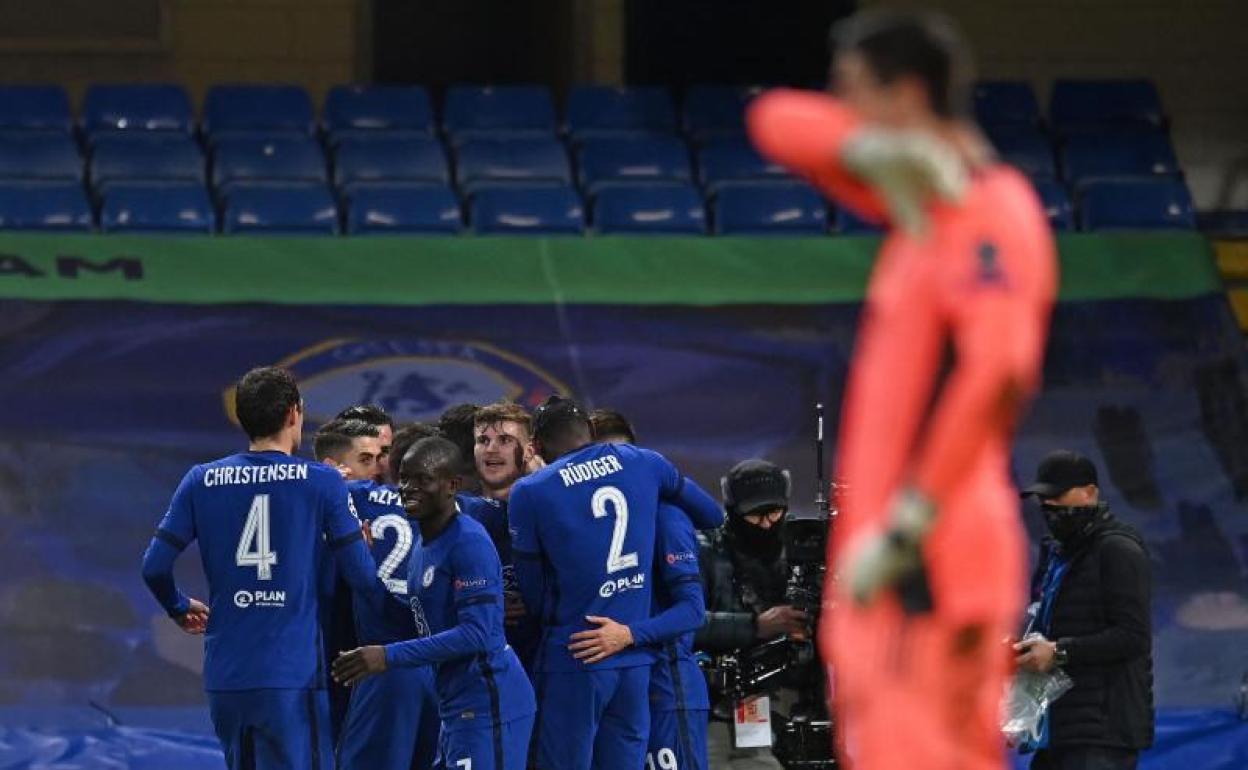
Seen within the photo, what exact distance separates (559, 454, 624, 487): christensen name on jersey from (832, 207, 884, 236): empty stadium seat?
16.8 ft

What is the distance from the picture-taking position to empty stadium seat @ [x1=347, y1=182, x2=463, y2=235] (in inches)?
454

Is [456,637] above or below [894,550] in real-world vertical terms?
above

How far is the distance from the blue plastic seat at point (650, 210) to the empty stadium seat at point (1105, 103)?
2.73m

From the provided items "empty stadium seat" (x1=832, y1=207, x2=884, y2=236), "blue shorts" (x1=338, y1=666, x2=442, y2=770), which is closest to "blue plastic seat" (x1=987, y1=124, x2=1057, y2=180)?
"empty stadium seat" (x1=832, y1=207, x2=884, y2=236)

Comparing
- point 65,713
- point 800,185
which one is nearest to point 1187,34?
point 800,185

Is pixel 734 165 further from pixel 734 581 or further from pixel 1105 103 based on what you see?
pixel 734 581

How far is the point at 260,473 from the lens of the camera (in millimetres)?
6250

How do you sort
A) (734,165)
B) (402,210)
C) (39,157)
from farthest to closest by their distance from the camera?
(734,165), (39,157), (402,210)

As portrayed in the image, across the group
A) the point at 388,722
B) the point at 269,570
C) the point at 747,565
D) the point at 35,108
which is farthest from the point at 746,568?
the point at 35,108

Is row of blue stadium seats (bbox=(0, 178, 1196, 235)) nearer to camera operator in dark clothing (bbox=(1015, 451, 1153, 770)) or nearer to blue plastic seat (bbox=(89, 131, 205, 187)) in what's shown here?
blue plastic seat (bbox=(89, 131, 205, 187))

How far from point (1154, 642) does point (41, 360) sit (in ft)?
16.9

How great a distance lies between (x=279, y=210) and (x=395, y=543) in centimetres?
507

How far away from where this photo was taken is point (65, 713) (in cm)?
988

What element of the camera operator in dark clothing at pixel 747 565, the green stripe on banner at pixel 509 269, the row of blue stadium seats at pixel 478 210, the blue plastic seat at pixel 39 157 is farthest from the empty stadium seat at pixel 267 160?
the camera operator in dark clothing at pixel 747 565
